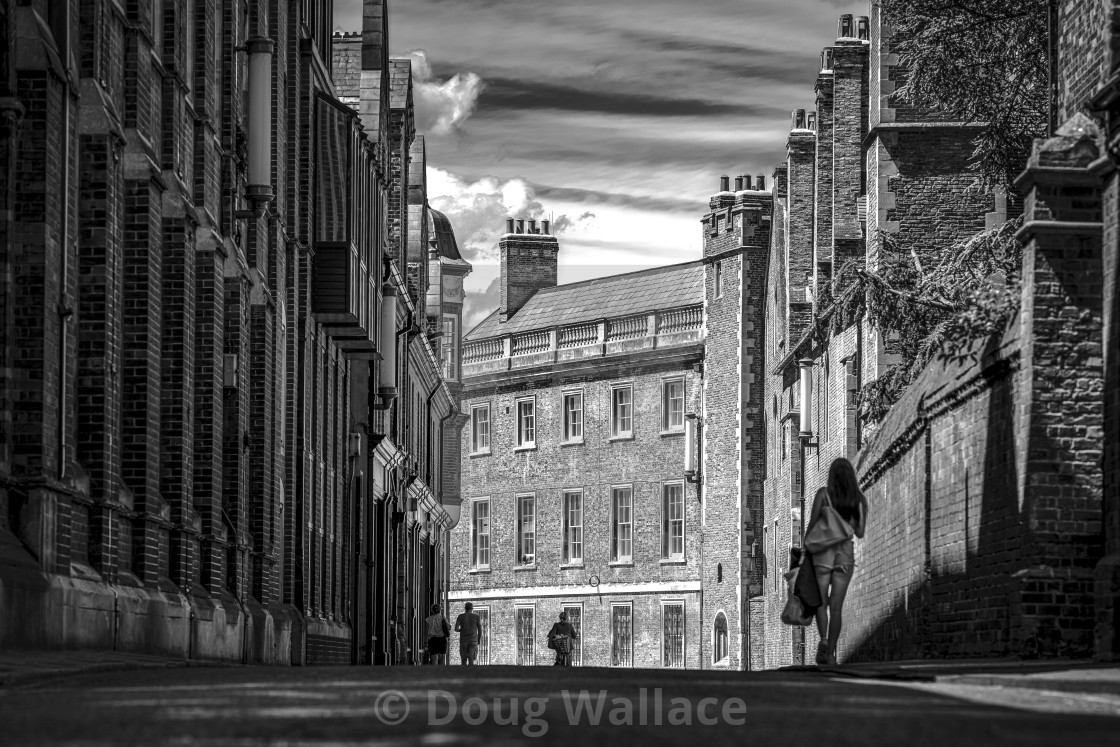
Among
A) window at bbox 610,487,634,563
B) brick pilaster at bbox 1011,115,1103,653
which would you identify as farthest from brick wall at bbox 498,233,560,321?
brick pilaster at bbox 1011,115,1103,653

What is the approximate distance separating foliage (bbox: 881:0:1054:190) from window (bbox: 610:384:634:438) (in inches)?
1619

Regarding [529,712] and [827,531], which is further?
[827,531]

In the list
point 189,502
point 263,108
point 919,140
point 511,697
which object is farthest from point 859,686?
point 919,140

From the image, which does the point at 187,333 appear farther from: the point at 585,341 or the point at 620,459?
the point at 585,341

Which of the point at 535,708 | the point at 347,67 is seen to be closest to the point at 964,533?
the point at 535,708

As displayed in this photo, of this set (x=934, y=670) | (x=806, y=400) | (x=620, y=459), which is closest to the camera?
(x=934, y=670)

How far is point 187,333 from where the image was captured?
67.4ft

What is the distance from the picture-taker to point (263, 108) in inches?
919

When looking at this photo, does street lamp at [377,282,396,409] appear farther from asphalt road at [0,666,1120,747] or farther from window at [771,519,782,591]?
asphalt road at [0,666,1120,747]

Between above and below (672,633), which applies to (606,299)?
above

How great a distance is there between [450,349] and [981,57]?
4411cm

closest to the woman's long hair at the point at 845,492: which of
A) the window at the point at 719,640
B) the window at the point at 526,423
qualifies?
the window at the point at 719,640

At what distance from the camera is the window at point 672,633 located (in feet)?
219

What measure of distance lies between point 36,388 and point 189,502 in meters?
5.39
